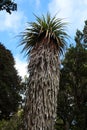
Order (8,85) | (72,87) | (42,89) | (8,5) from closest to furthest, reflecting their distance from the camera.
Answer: (42,89)
(8,5)
(72,87)
(8,85)

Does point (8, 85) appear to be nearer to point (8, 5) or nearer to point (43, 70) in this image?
point (8, 5)

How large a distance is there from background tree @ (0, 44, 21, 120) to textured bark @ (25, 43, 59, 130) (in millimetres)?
37062

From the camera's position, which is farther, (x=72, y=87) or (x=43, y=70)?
(x=72, y=87)

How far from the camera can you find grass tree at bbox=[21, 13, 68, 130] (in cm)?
845

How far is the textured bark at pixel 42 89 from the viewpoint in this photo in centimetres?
840

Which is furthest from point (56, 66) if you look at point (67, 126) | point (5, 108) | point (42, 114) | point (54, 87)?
point (5, 108)

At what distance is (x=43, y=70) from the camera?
355 inches

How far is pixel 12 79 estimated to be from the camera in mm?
49000

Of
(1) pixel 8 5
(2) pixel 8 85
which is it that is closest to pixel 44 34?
(1) pixel 8 5

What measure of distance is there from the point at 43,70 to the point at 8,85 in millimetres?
39713

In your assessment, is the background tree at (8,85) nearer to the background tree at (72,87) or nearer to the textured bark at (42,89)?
the background tree at (72,87)

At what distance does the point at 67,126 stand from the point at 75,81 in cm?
427

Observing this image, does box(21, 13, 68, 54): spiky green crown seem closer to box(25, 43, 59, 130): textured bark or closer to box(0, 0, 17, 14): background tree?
box(25, 43, 59, 130): textured bark

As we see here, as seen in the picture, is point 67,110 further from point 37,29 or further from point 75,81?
point 37,29
